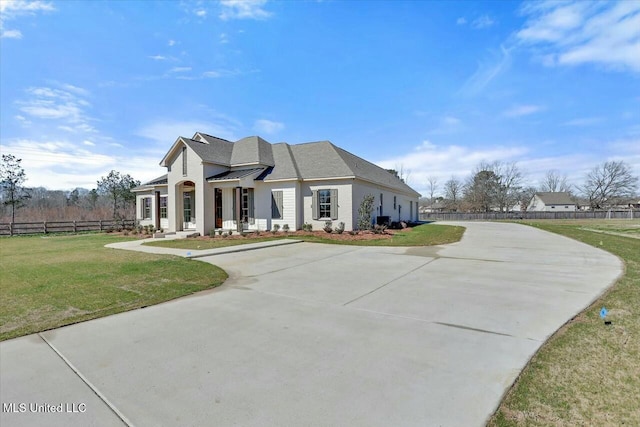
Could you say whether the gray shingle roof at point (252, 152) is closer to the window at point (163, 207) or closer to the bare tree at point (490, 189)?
the window at point (163, 207)

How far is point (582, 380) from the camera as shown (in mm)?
2719

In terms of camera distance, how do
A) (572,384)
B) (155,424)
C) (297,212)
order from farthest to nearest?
(297,212), (572,384), (155,424)

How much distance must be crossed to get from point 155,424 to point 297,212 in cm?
1584

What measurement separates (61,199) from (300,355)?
6970cm

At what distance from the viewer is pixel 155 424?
2.31 m

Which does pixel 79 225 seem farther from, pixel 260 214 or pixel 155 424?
pixel 155 424

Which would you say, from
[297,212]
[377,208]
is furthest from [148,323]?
[377,208]

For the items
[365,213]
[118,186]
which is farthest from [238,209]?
[118,186]

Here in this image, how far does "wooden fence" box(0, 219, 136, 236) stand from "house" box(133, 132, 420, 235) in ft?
33.1

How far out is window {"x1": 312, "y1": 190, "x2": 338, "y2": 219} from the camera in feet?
58.8

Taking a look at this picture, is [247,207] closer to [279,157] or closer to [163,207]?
[279,157]

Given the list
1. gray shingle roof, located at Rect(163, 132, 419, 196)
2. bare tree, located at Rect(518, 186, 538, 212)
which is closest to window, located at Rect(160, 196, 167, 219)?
gray shingle roof, located at Rect(163, 132, 419, 196)

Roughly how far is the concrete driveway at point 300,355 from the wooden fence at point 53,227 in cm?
2413

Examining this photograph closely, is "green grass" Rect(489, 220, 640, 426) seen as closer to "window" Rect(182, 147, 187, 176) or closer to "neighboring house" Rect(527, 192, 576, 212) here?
"window" Rect(182, 147, 187, 176)
